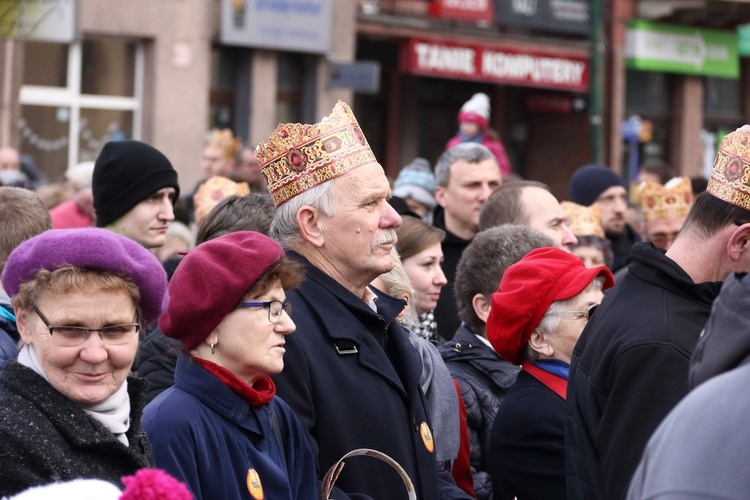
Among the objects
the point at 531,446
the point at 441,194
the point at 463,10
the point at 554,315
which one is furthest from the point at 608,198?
the point at 463,10

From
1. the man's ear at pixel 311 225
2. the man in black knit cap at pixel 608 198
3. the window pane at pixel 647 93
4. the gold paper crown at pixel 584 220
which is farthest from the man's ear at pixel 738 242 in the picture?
the window pane at pixel 647 93

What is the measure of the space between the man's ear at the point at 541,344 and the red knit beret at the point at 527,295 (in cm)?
2

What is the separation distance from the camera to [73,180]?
375 inches

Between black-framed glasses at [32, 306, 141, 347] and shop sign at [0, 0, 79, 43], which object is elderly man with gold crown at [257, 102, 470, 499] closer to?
black-framed glasses at [32, 306, 141, 347]

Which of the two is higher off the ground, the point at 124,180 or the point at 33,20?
the point at 33,20

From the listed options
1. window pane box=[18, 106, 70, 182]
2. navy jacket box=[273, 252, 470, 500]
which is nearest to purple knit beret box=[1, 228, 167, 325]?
navy jacket box=[273, 252, 470, 500]

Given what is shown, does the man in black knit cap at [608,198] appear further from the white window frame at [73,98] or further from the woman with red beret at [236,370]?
the white window frame at [73,98]

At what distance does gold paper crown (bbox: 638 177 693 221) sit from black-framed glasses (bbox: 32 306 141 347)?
20.1 feet

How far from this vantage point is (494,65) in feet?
73.1

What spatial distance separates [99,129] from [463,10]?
6.66m

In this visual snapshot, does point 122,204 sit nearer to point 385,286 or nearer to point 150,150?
point 150,150

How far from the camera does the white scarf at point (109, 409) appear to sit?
3.35 meters

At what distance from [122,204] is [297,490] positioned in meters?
2.96

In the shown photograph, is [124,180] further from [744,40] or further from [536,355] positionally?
[744,40]
